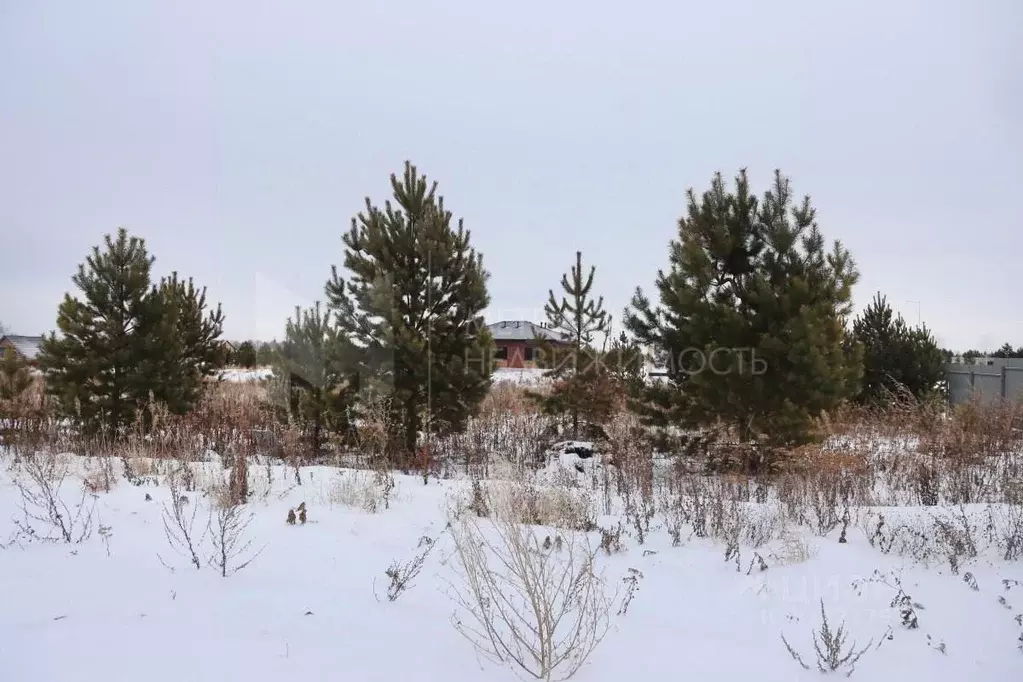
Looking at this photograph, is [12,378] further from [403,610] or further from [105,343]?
[403,610]

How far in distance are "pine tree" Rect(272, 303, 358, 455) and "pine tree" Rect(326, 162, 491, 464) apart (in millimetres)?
654

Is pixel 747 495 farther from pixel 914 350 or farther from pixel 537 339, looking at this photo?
pixel 914 350

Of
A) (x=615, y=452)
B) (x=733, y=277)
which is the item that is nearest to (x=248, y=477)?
(x=615, y=452)

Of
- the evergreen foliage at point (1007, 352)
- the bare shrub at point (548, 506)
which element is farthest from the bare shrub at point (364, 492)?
the evergreen foliage at point (1007, 352)

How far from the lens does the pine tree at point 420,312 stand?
936 cm

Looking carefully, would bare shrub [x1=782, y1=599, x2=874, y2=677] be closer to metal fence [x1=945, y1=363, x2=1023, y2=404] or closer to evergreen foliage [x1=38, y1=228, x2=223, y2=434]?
evergreen foliage [x1=38, y1=228, x2=223, y2=434]

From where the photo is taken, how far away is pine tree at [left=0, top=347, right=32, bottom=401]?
1209cm

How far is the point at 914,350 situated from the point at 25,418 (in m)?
18.7

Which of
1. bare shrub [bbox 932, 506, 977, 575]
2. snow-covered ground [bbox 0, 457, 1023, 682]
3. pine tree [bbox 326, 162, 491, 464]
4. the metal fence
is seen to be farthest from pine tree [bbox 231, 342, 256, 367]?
A: bare shrub [bbox 932, 506, 977, 575]

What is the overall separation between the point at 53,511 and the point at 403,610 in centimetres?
344

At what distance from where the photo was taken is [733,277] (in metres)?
9.05

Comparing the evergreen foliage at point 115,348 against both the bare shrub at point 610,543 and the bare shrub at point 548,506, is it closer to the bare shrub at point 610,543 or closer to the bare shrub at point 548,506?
the bare shrub at point 548,506

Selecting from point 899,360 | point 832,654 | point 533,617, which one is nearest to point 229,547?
point 533,617

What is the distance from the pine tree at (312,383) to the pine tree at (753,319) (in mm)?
4946
